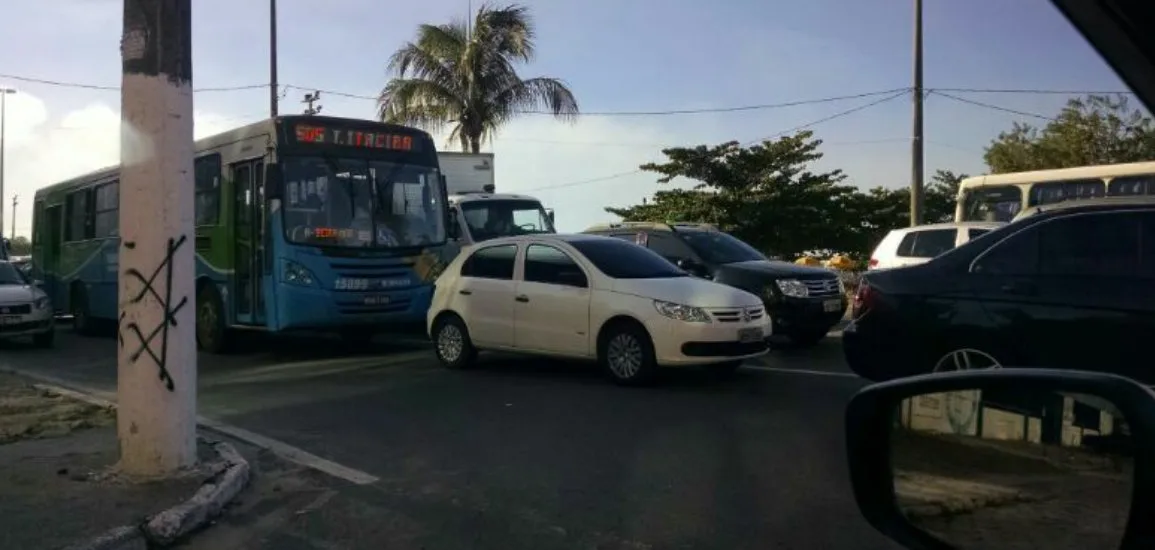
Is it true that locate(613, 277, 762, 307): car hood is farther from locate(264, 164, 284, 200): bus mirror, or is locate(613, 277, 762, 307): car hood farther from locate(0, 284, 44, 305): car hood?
locate(0, 284, 44, 305): car hood

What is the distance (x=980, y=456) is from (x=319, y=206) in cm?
1175

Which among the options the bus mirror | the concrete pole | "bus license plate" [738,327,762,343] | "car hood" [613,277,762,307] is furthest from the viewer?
the bus mirror

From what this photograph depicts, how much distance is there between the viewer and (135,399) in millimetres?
6176

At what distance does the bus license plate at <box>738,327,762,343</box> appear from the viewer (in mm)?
9875

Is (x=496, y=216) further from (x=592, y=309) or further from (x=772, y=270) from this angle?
(x=592, y=309)

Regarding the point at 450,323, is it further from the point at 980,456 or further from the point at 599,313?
the point at 980,456

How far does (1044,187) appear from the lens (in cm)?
A: 1869

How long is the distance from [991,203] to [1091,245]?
13.7 m

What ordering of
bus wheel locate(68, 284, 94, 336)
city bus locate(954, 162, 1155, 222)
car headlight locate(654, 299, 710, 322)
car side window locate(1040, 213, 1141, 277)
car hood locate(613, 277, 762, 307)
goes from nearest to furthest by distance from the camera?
car side window locate(1040, 213, 1141, 277), car headlight locate(654, 299, 710, 322), car hood locate(613, 277, 762, 307), city bus locate(954, 162, 1155, 222), bus wheel locate(68, 284, 94, 336)

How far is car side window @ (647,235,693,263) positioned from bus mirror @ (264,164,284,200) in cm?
526

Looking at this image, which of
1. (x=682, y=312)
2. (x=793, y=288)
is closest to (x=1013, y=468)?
(x=682, y=312)

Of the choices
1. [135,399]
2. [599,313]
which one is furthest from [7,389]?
[599,313]

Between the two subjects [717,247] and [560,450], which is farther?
[717,247]

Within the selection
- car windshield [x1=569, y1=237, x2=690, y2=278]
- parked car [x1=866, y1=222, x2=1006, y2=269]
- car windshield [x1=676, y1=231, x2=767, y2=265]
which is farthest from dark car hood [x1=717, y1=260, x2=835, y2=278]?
parked car [x1=866, y1=222, x2=1006, y2=269]
